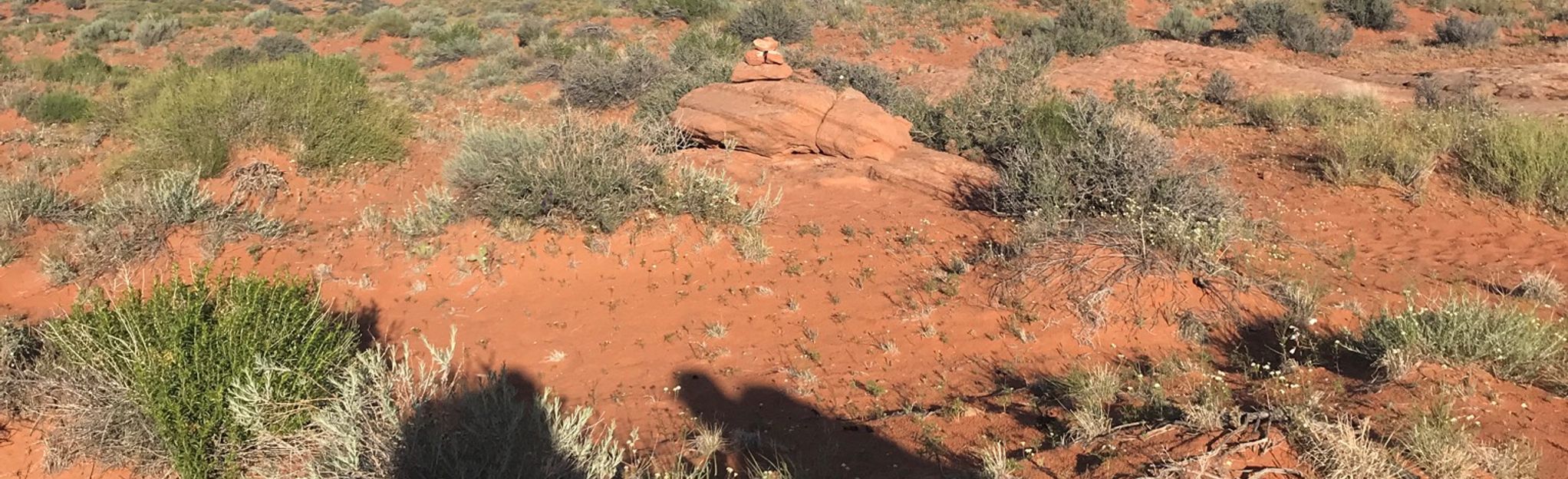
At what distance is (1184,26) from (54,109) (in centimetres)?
2362

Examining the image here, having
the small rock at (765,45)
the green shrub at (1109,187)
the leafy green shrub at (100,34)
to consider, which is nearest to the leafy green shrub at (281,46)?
the leafy green shrub at (100,34)

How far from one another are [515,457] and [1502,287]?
6.70 metres

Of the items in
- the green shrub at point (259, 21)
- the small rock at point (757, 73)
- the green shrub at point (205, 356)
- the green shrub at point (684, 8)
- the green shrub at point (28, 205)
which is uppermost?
the green shrub at point (205, 356)

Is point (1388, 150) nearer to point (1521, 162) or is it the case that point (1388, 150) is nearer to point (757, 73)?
point (1521, 162)

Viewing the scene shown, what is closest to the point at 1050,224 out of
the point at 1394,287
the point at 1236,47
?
the point at 1394,287

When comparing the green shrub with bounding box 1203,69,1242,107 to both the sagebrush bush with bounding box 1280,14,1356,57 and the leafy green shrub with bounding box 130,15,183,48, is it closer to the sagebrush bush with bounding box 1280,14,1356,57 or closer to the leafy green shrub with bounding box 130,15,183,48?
the sagebrush bush with bounding box 1280,14,1356,57

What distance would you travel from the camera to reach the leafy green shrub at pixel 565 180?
710 centimetres

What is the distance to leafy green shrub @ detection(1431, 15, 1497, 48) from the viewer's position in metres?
18.0

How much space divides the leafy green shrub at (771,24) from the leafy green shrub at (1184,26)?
9.43m

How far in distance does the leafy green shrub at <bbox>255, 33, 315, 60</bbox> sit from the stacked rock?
53.0 ft

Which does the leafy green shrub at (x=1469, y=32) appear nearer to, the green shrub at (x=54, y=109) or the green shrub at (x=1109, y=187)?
the green shrub at (x=1109, y=187)

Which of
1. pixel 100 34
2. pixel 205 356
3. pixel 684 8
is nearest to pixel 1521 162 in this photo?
pixel 205 356

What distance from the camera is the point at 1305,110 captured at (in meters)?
11.6

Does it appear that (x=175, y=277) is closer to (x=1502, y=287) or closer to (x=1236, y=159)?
(x=1502, y=287)
